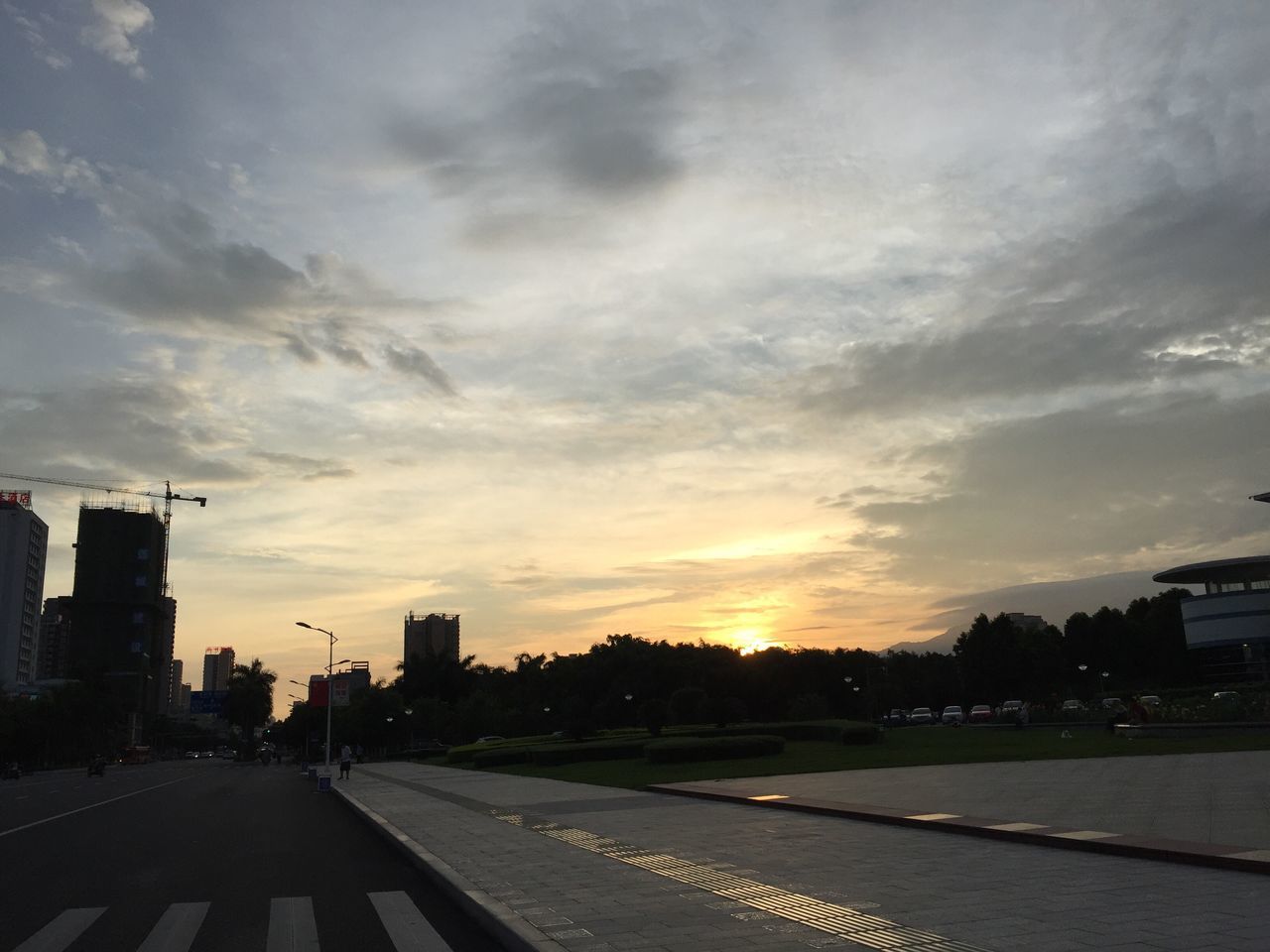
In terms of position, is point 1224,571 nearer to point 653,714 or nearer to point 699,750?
point 653,714

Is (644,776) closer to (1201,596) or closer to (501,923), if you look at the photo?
(501,923)

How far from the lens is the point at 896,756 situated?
30281mm

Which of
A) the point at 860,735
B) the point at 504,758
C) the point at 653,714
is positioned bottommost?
the point at 504,758

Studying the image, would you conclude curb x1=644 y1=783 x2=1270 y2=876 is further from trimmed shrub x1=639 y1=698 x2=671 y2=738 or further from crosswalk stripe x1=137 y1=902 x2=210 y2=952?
trimmed shrub x1=639 y1=698 x2=671 y2=738

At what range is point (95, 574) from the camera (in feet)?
529

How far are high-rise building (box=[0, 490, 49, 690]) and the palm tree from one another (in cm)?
4298

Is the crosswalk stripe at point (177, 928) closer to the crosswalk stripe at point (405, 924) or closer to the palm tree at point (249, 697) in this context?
the crosswalk stripe at point (405, 924)

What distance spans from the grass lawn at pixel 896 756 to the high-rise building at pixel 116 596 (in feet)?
487

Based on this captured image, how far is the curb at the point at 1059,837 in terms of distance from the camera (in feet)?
31.2

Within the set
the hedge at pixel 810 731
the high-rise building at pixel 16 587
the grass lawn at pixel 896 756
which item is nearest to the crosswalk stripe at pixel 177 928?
the grass lawn at pixel 896 756

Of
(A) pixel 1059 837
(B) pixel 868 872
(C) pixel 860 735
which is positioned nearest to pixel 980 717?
(C) pixel 860 735

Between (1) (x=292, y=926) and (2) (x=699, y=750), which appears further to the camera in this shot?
(2) (x=699, y=750)

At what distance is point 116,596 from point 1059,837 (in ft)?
578

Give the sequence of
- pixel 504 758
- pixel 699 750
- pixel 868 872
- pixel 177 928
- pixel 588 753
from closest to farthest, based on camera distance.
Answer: pixel 177 928
pixel 868 872
pixel 699 750
pixel 588 753
pixel 504 758
